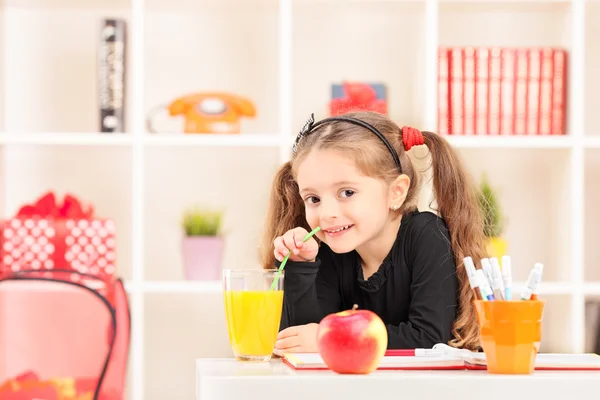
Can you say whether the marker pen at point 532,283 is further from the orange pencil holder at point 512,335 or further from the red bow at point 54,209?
the red bow at point 54,209

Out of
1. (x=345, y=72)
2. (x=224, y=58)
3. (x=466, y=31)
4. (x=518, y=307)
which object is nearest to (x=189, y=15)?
(x=224, y=58)

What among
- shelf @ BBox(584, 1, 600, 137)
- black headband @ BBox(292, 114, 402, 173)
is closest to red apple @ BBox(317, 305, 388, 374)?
black headband @ BBox(292, 114, 402, 173)

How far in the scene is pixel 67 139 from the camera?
9.05ft

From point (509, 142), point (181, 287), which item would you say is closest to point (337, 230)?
point (181, 287)

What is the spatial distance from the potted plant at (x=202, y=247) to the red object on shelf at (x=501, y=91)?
0.79 metres

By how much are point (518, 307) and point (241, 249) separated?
213 cm

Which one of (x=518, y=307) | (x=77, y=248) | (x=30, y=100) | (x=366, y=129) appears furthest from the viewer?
(x=30, y=100)

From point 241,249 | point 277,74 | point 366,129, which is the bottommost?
point 241,249

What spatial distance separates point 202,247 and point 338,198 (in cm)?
132

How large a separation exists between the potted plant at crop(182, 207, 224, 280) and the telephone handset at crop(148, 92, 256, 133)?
28 centimetres

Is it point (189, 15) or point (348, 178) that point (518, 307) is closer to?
point (348, 178)

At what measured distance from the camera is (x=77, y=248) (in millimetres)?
2674

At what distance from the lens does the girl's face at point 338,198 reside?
1521mm

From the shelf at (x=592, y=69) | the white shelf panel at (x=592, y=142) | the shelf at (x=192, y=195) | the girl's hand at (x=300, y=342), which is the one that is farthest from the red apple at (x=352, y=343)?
the shelf at (x=592, y=69)
